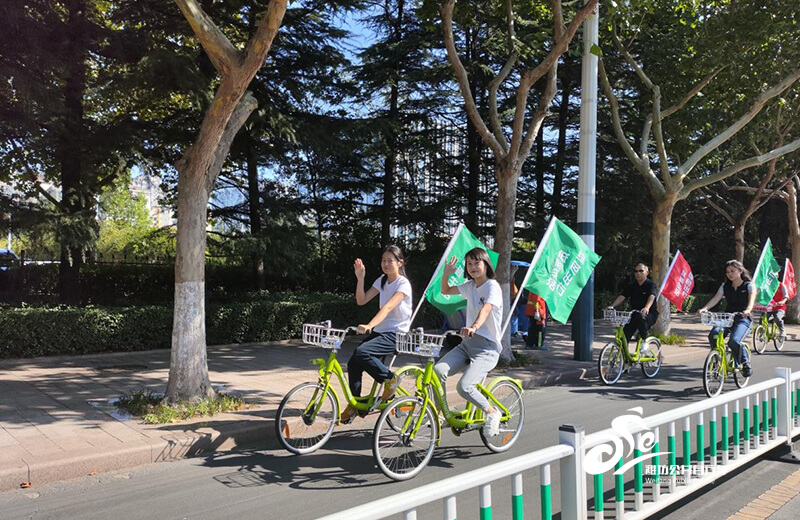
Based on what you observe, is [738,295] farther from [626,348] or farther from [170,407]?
[170,407]

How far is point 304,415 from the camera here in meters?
5.87

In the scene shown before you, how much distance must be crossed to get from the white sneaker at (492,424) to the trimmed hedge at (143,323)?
8.59 m

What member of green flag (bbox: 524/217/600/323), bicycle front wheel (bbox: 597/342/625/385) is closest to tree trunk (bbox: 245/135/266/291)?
green flag (bbox: 524/217/600/323)

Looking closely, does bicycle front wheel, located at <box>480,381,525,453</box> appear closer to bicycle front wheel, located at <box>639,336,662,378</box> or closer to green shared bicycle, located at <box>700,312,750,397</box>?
green shared bicycle, located at <box>700,312,750,397</box>

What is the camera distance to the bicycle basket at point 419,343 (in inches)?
219

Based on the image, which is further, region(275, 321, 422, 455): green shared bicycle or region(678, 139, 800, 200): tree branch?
region(678, 139, 800, 200): tree branch

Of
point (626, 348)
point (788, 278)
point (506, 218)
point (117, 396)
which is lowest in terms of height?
point (117, 396)

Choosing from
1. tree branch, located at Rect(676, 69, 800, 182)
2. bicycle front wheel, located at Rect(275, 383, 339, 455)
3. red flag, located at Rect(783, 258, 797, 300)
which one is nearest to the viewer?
bicycle front wheel, located at Rect(275, 383, 339, 455)

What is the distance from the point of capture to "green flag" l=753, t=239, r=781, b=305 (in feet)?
39.8

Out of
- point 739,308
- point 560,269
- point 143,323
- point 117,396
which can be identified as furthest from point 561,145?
point 117,396

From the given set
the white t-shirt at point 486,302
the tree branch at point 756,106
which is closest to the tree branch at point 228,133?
the white t-shirt at point 486,302

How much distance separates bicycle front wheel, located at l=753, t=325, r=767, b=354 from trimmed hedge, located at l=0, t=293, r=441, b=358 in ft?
30.9

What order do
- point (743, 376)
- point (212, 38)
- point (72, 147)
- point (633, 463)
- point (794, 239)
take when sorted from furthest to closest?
point (794, 239) < point (72, 147) < point (743, 376) < point (212, 38) < point (633, 463)

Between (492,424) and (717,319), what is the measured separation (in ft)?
16.4
